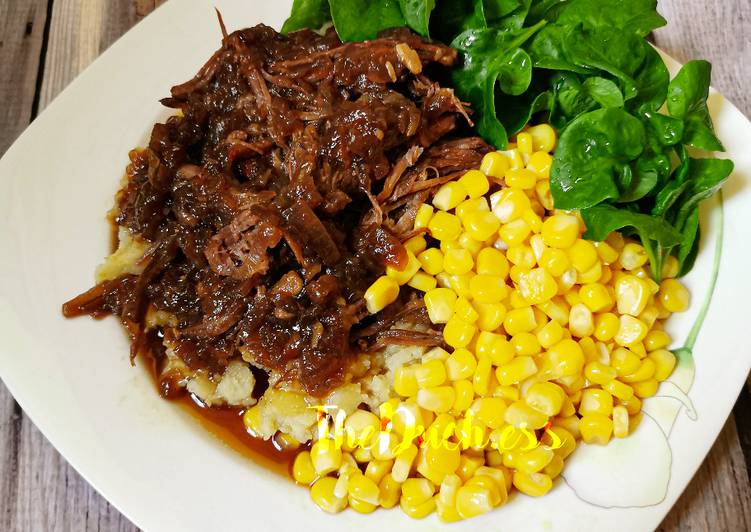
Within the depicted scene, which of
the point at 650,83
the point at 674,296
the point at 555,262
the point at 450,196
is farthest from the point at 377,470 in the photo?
the point at 650,83

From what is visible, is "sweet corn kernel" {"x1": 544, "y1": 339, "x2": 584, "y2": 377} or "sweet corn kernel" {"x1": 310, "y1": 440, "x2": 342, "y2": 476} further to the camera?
"sweet corn kernel" {"x1": 310, "y1": 440, "x2": 342, "y2": 476}

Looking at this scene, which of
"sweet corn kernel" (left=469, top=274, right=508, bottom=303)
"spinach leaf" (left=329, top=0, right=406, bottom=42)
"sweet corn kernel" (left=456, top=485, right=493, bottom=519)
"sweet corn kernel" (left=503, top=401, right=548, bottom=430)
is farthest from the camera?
"spinach leaf" (left=329, top=0, right=406, bottom=42)

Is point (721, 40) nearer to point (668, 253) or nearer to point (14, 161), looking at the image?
point (668, 253)

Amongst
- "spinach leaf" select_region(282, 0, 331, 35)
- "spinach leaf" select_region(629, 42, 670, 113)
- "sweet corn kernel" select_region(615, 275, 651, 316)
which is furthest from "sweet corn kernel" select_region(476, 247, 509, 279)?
"spinach leaf" select_region(282, 0, 331, 35)

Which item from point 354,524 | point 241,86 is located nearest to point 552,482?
point 354,524

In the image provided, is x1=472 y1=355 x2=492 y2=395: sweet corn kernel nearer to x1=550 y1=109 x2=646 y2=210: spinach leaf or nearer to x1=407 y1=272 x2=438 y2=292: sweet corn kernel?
x1=407 y1=272 x2=438 y2=292: sweet corn kernel

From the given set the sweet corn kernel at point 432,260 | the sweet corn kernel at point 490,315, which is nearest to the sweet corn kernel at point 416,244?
the sweet corn kernel at point 432,260

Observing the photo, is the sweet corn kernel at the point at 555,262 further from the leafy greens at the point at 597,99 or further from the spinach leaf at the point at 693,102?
the spinach leaf at the point at 693,102
